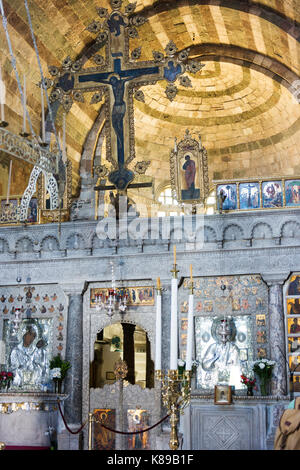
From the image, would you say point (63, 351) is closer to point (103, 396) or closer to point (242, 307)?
point (103, 396)

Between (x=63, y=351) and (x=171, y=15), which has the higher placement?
(x=171, y=15)

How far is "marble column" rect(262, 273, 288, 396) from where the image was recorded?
12945 millimetres

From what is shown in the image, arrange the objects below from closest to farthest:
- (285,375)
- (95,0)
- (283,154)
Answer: (285,375), (95,0), (283,154)

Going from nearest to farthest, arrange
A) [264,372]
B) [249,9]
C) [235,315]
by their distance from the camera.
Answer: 1. [264,372]
2. [235,315]
3. [249,9]

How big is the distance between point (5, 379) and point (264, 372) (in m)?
5.69

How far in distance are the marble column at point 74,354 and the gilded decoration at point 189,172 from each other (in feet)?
10.5

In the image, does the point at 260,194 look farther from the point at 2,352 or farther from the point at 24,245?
the point at 2,352

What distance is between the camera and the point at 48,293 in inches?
584

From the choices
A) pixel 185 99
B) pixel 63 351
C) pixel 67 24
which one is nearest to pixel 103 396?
pixel 63 351

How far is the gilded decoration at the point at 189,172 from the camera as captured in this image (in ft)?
49.1

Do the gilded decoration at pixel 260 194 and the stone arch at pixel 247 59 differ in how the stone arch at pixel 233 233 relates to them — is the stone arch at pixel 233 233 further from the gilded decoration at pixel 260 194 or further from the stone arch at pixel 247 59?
the stone arch at pixel 247 59

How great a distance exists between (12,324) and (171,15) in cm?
996

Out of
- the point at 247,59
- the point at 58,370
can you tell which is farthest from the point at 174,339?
the point at 247,59

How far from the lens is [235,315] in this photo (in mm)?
13680
